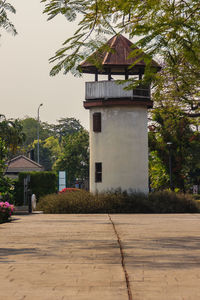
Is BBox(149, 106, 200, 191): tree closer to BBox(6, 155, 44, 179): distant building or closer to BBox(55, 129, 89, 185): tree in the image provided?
BBox(6, 155, 44, 179): distant building

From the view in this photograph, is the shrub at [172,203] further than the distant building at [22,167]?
No

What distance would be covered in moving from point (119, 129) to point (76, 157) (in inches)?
1805

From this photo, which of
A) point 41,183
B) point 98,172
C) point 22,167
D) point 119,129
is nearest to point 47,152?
point 22,167

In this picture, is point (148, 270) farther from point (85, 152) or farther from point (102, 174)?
point (85, 152)

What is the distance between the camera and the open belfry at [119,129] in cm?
3362

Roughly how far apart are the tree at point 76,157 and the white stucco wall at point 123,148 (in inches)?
1777

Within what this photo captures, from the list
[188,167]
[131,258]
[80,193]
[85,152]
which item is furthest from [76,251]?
[85,152]

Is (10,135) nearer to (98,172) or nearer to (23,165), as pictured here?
(23,165)

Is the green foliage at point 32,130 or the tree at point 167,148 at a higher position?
the green foliage at point 32,130

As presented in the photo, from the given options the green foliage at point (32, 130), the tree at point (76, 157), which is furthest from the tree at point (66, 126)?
the tree at point (76, 157)

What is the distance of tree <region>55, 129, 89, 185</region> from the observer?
7944cm

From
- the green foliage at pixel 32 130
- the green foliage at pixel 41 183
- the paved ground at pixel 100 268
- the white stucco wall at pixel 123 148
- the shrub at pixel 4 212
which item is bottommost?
the paved ground at pixel 100 268

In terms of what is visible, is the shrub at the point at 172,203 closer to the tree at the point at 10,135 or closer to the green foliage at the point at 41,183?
the green foliage at the point at 41,183

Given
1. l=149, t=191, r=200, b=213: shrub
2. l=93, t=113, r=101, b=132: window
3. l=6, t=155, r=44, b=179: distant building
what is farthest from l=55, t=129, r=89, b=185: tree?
l=149, t=191, r=200, b=213: shrub
